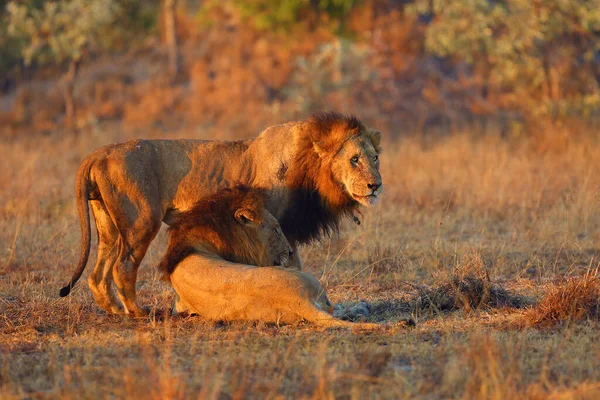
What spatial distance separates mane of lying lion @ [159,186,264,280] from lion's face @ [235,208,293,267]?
0.9 inches

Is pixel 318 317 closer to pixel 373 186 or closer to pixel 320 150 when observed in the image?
pixel 373 186

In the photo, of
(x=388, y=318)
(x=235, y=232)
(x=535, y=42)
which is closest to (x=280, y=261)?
(x=235, y=232)

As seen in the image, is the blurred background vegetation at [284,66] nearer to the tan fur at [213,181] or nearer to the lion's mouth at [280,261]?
the tan fur at [213,181]

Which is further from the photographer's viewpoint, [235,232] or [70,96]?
[70,96]

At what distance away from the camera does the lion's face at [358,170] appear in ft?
20.0

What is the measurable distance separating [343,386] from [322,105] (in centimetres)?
1348

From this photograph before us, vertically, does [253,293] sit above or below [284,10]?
below

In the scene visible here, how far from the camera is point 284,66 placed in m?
18.9

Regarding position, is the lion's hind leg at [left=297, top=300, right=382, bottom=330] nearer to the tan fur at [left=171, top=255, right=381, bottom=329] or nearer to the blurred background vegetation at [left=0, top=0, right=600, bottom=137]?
the tan fur at [left=171, top=255, right=381, bottom=329]

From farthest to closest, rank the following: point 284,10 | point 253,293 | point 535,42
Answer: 1. point 284,10
2. point 535,42
3. point 253,293

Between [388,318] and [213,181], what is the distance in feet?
5.40

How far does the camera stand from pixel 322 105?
17375mm

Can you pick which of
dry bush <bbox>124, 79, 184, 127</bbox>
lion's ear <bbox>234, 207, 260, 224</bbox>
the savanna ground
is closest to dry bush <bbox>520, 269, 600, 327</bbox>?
the savanna ground

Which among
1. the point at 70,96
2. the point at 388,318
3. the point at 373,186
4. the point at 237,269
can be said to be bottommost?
the point at 388,318
